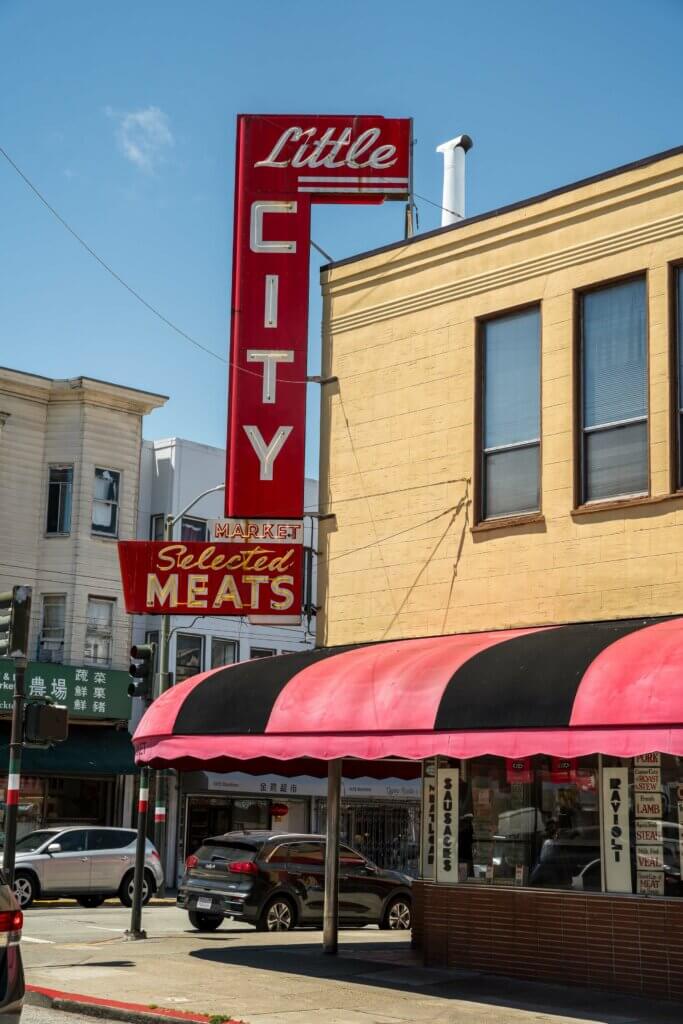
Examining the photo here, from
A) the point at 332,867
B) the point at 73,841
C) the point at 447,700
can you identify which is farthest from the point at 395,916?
the point at 447,700

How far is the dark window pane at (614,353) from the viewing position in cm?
1369

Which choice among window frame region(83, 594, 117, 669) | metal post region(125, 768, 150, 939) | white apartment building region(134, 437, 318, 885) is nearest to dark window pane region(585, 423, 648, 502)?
metal post region(125, 768, 150, 939)

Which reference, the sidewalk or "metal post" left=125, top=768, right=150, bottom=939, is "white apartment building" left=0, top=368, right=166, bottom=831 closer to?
"metal post" left=125, top=768, right=150, bottom=939

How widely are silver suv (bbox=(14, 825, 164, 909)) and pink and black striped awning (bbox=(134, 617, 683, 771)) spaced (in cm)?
1262

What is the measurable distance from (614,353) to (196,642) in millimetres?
28528

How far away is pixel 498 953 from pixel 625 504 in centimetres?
468

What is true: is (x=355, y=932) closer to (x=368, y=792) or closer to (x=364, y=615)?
(x=364, y=615)

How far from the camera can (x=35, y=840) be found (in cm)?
2778

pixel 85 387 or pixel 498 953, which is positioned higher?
pixel 85 387

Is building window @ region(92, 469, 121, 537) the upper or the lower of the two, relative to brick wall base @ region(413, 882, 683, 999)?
upper

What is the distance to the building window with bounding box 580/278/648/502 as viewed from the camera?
13578 mm

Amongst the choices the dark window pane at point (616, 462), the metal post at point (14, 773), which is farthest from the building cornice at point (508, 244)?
the metal post at point (14, 773)

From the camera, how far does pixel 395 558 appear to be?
1564 cm

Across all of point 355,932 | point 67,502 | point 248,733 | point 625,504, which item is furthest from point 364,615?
point 67,502
